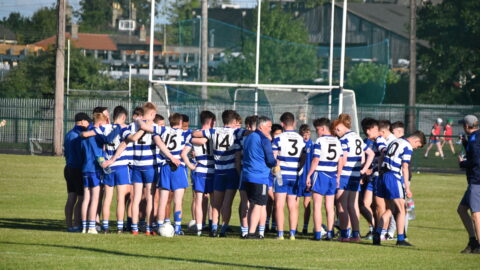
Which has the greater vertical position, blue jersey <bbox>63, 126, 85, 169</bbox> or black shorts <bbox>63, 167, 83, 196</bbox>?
blue jersey <bbox>63, 126, 85, 169</bbox>

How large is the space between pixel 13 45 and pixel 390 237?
4665 centimetres

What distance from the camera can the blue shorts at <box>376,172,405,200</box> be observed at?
13.4 m

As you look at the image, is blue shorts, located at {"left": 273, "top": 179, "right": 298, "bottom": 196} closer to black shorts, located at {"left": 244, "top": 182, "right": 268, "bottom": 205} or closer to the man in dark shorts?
black shorts, located at {"left": 244, "top": 182, "right": 268, "bottom": 205}

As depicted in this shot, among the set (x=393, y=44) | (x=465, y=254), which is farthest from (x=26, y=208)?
(x=393, y=44)

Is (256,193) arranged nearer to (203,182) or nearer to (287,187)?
(287,187)

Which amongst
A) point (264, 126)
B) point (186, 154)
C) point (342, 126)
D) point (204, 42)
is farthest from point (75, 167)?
point (204, 42)

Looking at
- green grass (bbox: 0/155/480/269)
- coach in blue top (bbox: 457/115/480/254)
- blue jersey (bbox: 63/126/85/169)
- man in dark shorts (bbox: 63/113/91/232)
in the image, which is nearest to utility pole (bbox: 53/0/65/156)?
green grass (bbox: 0/155/480/269)

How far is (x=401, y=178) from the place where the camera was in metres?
13.5

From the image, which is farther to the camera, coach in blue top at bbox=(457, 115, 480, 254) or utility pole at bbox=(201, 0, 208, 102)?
utility pole at bbox=(201, 0, 208, 102)

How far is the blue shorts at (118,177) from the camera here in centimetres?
A: 1342

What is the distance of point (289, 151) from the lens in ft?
45.1

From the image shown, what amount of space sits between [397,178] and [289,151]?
1.78 m

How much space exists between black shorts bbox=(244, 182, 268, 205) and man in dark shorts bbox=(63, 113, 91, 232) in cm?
279

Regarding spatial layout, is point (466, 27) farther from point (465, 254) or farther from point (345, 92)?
point (465, 254)
